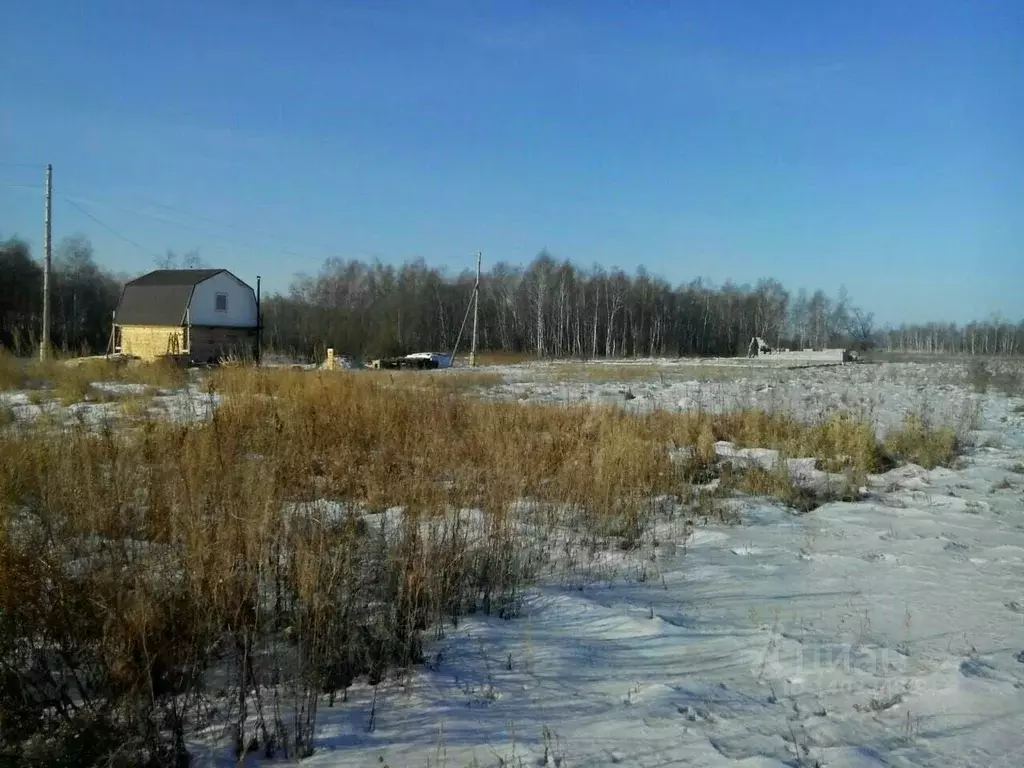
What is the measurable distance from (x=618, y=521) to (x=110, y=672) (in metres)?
3.67

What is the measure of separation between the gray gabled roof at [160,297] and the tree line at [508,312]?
271cm

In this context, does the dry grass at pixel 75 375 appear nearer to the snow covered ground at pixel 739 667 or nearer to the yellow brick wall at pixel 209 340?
the snow covered ground at pixel 739 667

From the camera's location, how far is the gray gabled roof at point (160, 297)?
3394cm

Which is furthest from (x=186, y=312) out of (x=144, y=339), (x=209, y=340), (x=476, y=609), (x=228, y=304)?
(x=476, y=609)

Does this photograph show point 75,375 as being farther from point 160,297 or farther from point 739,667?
point 160,297

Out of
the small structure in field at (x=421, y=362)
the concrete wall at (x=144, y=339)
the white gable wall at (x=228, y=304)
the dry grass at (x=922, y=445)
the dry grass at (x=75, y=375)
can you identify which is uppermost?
the white gable wall at (x=228, y=304)

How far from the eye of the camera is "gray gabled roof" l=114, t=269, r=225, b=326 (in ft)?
111

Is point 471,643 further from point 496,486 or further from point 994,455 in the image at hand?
point 994,455

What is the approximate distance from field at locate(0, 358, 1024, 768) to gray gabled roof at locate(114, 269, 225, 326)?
30.1 metres

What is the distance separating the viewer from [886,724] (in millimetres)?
2627

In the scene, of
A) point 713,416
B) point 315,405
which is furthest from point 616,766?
point 713,416

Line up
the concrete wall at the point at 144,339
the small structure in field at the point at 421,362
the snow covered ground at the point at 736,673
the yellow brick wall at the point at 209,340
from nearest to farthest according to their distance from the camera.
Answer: the snow covered ground at the point at 736,673 < the yellow brick wall at the point at 209,340 < the concrete wall at the point at 144,339 < the small structure in field at the point at 421,362

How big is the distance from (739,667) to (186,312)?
34339mm

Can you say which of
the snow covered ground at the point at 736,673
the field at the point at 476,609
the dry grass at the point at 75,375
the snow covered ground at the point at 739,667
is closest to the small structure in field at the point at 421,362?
the dry grass at the point at 75,375
